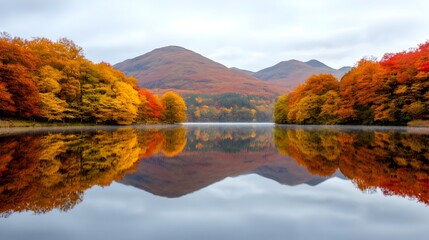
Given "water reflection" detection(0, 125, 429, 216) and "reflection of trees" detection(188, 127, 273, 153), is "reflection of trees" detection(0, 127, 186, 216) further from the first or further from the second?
"reflection of trees" detection(188, 127, 273, 153)

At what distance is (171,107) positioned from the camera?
85.1 m

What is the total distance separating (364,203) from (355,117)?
5487 centimetres

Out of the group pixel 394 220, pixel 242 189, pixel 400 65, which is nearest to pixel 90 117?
pixel 400 65

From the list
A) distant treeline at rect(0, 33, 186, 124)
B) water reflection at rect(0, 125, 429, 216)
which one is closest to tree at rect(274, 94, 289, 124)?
distant treeline at rect(0, 33, 186, 124)

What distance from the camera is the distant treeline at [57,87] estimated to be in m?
41.6

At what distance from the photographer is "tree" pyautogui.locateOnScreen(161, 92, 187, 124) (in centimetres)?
8475

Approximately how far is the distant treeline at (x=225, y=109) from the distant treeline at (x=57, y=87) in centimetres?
9206

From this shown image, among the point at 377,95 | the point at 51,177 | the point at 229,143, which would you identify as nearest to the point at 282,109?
the point at 377,95

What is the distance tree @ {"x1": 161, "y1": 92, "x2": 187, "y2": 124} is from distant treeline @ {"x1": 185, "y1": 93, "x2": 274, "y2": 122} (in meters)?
72.3

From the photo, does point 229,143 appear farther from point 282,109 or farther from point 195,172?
point 282,109

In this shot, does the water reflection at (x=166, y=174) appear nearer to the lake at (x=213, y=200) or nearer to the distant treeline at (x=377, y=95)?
the lake at (x=213, y=200)

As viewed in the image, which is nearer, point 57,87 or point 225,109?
point 57,87

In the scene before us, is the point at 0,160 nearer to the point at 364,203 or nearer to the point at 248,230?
the point at 248,230

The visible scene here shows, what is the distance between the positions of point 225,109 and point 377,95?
11460 cm
